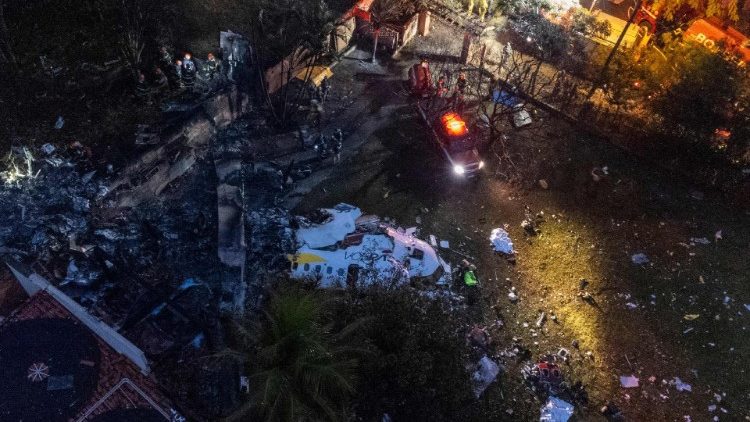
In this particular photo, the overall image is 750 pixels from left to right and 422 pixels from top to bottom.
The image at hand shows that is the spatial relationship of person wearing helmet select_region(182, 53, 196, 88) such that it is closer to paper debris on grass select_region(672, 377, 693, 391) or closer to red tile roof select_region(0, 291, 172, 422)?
red tile roof select_region(0, 291, 172, 422)

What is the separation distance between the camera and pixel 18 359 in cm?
723

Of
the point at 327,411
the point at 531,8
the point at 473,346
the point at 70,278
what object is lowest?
the point at 473,346

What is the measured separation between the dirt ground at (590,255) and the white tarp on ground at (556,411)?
19 cm

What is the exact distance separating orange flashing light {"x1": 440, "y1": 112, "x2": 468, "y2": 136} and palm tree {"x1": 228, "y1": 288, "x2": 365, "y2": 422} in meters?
6.70

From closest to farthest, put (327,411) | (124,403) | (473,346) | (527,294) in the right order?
(327,411), (124,403), (473,346), (527,294)

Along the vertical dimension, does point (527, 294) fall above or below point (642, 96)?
below

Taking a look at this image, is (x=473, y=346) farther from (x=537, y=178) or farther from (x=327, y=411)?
(x=537, y=178)

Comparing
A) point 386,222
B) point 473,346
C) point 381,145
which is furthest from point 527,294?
point 381,145

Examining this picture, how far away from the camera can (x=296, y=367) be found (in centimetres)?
582

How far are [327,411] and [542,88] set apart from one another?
38.8 feet

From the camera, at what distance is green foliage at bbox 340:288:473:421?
7012mm

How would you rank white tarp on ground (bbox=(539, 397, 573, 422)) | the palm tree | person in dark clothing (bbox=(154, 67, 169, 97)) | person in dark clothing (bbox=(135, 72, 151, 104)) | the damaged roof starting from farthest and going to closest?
person in dark clothing (bbox=(154, 67, 169, 97))
person in dark clothing (bbox=(135, 72, 151, 104))
white tarp on ground (bbox=(539, 397, 573, 422))
the damaged roof
the palm tree

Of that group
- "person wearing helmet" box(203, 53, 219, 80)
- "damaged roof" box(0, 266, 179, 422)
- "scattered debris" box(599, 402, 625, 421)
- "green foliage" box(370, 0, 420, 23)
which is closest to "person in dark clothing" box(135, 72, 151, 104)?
"person wearing helmet" box(203, 53, 219, 80)

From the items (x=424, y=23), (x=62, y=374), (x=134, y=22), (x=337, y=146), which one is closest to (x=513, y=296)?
(x=337, y=146)
